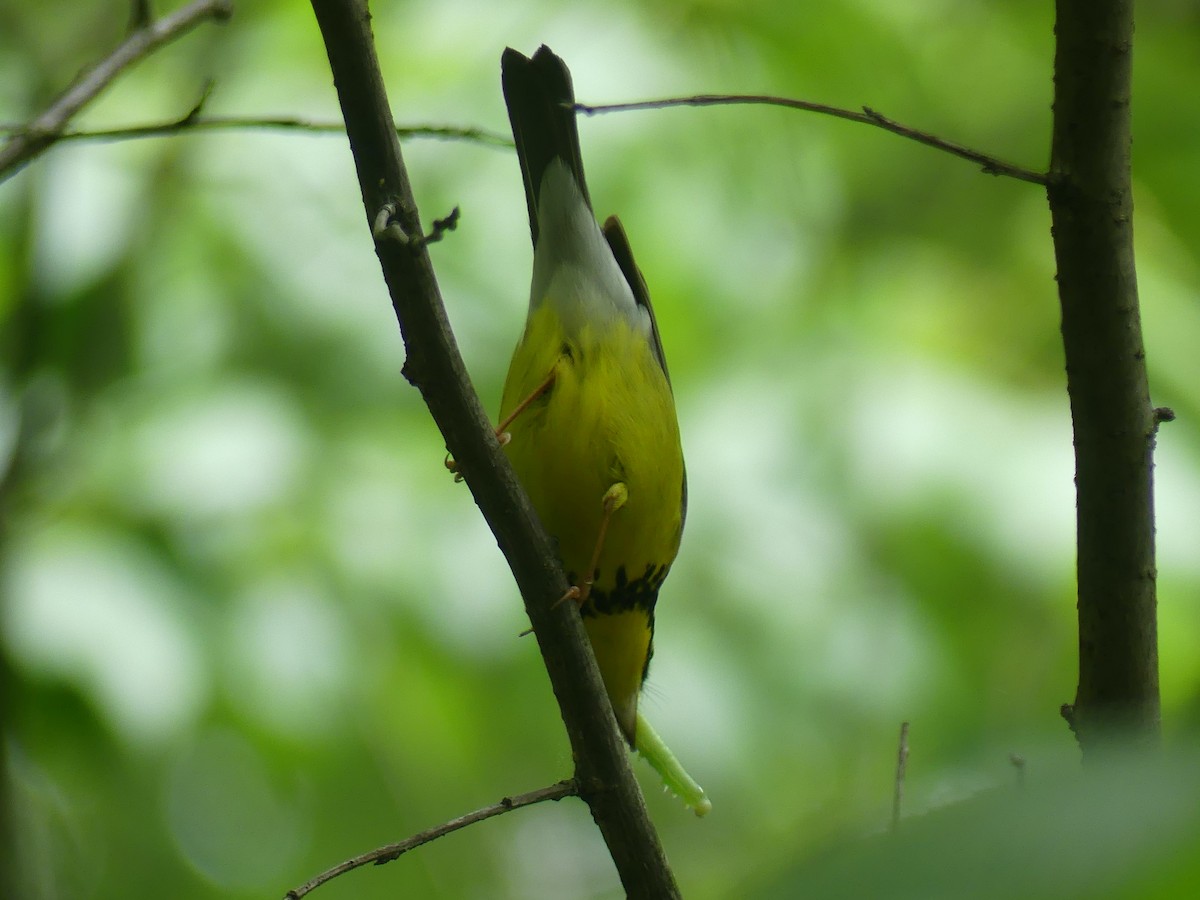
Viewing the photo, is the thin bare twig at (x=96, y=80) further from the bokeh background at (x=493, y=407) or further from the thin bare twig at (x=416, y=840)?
the bokeh background at (x=493, y=407)

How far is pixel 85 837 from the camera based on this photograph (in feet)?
17.8

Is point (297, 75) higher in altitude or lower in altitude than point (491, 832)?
higher

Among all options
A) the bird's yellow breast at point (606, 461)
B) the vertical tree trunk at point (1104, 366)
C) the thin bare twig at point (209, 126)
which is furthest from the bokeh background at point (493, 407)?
the thin bare twig at point (209, 126)

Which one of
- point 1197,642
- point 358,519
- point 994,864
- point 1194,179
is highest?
point 1194,179

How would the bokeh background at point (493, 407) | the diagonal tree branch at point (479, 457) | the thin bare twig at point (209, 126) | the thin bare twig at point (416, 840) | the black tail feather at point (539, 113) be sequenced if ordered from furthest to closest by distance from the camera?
1. the bokeh background at point (493, 407)
2. the black tail feather at point (539, 113)
3. the thin bare twig at point (209, 126)
4. the thin bare twig at point (416, 840)
5. the diagonal tree branch at point (479, 457)

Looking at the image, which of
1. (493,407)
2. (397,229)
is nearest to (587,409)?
(397,229)

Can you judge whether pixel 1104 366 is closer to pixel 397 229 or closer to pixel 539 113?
pixel 397 229

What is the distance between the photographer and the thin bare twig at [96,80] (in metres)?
3.06

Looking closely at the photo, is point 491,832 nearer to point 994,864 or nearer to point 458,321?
point 458,321

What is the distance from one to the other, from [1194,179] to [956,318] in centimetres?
133

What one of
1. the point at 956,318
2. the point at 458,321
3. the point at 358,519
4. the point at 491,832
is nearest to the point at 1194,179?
the point at 956,318

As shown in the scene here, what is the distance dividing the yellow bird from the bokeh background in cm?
156

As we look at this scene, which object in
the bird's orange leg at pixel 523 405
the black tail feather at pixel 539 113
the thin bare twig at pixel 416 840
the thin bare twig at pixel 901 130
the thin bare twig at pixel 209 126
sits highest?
the black tail feather at pixel 539 113

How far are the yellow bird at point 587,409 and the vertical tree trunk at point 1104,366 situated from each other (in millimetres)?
1605
